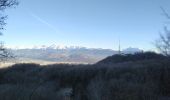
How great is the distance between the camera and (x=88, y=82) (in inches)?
958

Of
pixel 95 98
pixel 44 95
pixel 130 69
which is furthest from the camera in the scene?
pixel 130 69

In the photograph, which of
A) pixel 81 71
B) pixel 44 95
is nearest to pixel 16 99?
pixel 44 95

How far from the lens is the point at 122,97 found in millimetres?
15305

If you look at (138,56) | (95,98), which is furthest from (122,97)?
(138,56)

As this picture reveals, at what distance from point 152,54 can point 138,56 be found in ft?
5.67

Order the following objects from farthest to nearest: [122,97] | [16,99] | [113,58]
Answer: [113,58] → [122,97] → [16,99]

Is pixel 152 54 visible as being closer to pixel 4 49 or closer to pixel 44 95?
pixel 4 49

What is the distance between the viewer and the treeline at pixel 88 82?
1446 centimetres

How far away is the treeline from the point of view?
14461mm

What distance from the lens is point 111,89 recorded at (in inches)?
692

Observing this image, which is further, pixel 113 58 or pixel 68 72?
pixel 113 58

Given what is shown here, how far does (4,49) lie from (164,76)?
35.5ft

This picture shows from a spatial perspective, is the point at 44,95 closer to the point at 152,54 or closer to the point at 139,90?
the point at 139,90

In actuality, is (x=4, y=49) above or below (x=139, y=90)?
above
